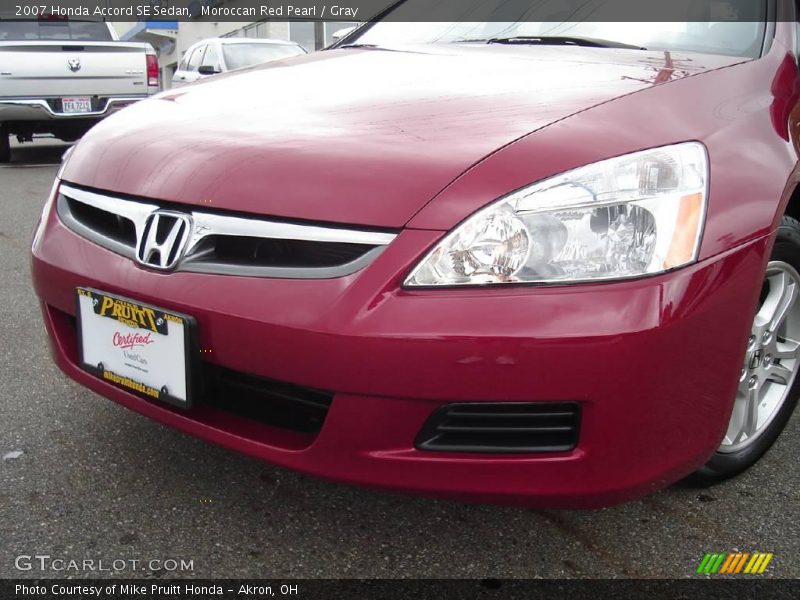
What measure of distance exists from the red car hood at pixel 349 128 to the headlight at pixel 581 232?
119mm

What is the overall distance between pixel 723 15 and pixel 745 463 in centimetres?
124

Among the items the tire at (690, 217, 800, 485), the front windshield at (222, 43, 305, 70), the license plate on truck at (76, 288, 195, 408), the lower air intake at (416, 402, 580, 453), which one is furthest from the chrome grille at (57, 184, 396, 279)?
the front windshield at (222, 43, 305, 70)

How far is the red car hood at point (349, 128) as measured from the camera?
155 centimetres

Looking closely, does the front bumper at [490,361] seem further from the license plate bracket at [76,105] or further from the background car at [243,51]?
the background car at [243,51]

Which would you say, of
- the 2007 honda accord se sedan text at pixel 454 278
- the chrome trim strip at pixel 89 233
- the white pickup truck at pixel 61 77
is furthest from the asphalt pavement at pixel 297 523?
the white pickup truck at pixel 61 77

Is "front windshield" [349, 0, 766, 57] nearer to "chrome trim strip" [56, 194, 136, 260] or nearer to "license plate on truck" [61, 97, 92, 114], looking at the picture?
"chrome trim strip" [56, 194, 136, 260]

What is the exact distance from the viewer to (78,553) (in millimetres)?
1735

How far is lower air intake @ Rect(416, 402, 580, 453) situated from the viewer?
146 cm

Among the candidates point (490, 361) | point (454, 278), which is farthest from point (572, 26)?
point (490, 361)

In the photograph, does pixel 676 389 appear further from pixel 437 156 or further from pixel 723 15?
pixel 723 15

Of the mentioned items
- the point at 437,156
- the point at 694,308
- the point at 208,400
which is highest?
the point at 437,156

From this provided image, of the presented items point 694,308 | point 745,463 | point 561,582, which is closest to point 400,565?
point 561,582

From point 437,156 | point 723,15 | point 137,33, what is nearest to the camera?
point 437,156

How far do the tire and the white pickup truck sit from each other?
24.2ft
